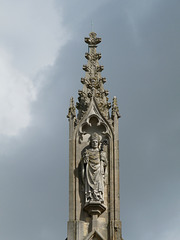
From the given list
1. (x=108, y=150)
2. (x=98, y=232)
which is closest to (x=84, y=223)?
(x=98, y=232)

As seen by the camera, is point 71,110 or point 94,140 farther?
point 71,110

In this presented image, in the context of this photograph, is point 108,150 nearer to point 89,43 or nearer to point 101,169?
point 101,169

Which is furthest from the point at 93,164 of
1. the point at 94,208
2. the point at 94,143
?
the point at 94,208

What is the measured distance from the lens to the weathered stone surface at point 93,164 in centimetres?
2770

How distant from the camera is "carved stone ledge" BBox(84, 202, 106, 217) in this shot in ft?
91.1

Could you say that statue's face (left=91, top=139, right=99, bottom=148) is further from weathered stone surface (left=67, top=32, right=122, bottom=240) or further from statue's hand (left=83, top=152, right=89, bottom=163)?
statue's hand (left=83, top=152, right=89, bottom=163)

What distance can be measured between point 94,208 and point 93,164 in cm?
137

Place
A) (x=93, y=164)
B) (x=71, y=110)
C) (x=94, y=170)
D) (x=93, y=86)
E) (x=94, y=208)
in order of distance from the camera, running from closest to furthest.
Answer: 1. (x=94, y=208)
2. (x=94, y=170)
3. (x=93, y=164)
4. (x=71, y=110)
5. (x=93, y=86)

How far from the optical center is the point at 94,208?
91.4 ft

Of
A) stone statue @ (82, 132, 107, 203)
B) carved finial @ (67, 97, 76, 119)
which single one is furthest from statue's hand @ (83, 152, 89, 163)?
carved finial @ (67, 97, 76, 119)

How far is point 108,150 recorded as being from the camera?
29.0m

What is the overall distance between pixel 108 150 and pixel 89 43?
4.31 metres

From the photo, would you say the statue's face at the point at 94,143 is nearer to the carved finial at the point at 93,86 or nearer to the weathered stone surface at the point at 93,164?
the weathered stone surface at the point at 93,164

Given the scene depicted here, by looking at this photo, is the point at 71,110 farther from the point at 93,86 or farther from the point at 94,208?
the point at 94,208
